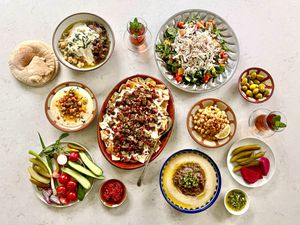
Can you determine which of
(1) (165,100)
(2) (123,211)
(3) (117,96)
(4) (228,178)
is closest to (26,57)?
(3) (117,96)

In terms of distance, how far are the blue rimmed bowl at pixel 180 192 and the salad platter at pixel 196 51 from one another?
83 cm

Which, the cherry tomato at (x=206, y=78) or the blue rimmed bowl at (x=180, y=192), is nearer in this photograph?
the blue rimmed bowl at (x=180, y=192)

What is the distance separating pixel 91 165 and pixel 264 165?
2171mm

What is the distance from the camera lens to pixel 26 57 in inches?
176

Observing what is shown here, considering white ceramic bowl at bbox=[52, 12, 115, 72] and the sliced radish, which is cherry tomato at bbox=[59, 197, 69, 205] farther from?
white ceramic bowl at bbox=[52, 12, 115, 72]

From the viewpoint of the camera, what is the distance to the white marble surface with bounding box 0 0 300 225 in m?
4.52

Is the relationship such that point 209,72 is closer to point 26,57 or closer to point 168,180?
point 168,180

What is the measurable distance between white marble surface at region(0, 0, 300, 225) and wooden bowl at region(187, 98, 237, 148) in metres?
0.17

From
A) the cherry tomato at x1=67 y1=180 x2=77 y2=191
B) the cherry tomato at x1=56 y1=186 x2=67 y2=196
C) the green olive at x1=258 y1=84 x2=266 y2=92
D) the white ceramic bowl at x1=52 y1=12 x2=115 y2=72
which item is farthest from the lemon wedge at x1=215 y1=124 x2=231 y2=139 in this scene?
the cherry tomato at x1=56 y1=186 x2=67 y2=196

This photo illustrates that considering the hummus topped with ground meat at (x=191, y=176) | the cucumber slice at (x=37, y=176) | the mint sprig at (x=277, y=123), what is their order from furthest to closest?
the cucumber slice at (x=37, y=176) → the hummus topped with ground meat at (x=191, y=176) → the mint sprig at (x=277, y=123)

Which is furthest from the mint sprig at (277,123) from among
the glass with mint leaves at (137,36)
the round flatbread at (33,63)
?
the round flatbread at (33,63)

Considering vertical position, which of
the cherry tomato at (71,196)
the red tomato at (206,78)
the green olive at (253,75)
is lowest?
the cherry tomato at (71,196)

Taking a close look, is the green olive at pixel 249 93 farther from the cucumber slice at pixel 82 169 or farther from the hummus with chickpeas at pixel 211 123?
the cucumber slice at pixel 82 169

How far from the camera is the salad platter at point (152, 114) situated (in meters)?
4.24
